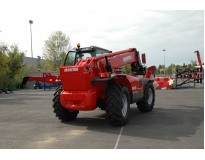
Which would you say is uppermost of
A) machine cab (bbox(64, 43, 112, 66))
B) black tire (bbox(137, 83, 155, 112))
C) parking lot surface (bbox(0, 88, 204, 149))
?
machine cab (bbox(64, 43, 112, 66))

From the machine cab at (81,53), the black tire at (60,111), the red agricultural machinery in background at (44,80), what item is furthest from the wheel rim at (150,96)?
the red agricultural machinery in background at (44,80)

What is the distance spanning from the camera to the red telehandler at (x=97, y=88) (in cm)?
733

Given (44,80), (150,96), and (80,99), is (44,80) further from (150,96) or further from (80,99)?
(80,99)

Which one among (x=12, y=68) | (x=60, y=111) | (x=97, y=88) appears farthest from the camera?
(x=12, y=68)

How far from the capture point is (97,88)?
795 cm

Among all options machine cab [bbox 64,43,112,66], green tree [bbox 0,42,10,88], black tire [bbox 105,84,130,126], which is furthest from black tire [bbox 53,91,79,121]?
green tree [bbox 0,42,10,88]

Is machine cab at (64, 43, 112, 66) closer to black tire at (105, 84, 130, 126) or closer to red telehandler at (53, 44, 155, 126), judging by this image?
red telehandler at (53, 44, 155, 126)

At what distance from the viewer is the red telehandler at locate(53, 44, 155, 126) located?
733 cm

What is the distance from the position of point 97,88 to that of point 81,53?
2.16m

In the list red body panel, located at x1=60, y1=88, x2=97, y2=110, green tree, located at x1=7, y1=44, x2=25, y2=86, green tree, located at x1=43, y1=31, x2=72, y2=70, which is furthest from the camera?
green tree, located at x1=43, y1=31, x2=72, y2=70

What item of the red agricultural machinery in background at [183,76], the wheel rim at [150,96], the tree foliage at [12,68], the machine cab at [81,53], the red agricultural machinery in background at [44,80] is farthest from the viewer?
the tree foliage at [12,68]

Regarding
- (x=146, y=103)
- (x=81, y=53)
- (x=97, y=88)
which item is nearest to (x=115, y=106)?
(x=97, y=88)

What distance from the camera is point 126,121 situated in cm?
777

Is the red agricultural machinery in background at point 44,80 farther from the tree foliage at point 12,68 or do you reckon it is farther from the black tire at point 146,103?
the black tire at point 146,103
